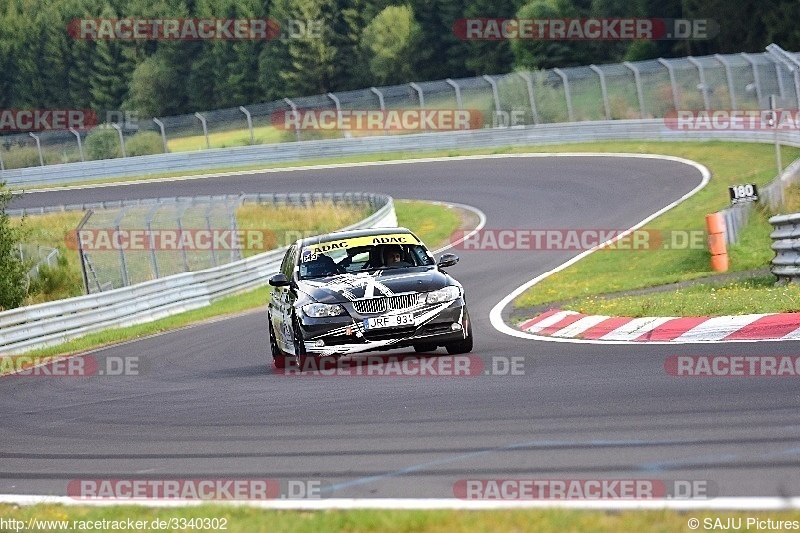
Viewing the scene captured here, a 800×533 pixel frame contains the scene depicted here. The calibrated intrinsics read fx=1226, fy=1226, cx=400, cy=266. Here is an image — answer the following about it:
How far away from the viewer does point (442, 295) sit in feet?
41.7

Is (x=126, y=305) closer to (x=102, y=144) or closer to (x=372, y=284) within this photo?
(x=372, y=284)

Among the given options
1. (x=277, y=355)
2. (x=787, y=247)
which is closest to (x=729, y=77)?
(x=787, y=247)

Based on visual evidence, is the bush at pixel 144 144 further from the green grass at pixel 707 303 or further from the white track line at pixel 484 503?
the white track line at pixel 484 503

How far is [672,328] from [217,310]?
12648 mm

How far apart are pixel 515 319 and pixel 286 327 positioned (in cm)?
430

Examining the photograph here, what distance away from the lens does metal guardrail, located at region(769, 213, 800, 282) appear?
15.9 meters

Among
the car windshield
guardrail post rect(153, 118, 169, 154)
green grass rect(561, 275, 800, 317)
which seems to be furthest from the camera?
guardrail post rect(153, 118, 169, 154)

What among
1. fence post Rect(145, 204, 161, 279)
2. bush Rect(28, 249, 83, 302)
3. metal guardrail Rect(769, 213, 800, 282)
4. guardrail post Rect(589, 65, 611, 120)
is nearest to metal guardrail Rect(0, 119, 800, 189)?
guardrail post Rect(589, 65, 611, 120)

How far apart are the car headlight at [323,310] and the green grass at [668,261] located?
387 centimetres

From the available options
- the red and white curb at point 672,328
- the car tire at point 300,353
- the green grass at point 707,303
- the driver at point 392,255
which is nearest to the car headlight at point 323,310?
the car tire at point 300,353

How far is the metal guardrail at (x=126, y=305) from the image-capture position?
64.5ft

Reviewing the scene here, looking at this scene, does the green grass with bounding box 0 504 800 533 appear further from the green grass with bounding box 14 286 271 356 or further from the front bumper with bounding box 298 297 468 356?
the green grass with bounding box 14 286 271 356

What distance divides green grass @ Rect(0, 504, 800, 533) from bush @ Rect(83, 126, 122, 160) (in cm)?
5426

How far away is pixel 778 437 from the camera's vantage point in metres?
7.00
